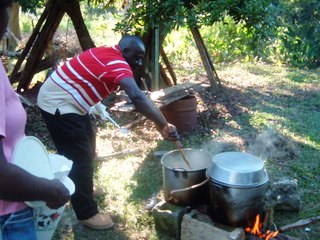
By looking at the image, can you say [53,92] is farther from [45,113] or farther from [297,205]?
[297,205]

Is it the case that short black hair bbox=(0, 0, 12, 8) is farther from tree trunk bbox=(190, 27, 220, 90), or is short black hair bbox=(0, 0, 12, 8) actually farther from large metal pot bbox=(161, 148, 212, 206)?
tree trunk bbox=(190, 27, 220, 90)

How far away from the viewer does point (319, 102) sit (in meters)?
7.77

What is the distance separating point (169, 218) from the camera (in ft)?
11.6

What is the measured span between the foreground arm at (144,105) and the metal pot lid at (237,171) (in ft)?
1.45

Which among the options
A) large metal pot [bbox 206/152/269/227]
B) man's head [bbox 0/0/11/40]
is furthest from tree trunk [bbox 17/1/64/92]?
man's head [bbox 0/0/11/40]

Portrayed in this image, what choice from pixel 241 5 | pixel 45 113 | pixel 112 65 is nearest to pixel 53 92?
pixel 45 113

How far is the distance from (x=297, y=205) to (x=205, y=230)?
1230 mm

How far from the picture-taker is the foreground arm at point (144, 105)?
303 cm

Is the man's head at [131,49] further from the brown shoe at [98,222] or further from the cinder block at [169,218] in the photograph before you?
the brown shoe at [98,222]

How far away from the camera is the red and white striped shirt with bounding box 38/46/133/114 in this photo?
322 cm

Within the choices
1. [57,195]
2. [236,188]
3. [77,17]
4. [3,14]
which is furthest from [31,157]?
[77,17]

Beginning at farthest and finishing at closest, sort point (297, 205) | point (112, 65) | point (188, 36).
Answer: point (188, 36)
point (297, 205)
point (112, 65)

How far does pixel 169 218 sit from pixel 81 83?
56.0 inches

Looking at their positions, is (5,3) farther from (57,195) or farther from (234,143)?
(234,143)
